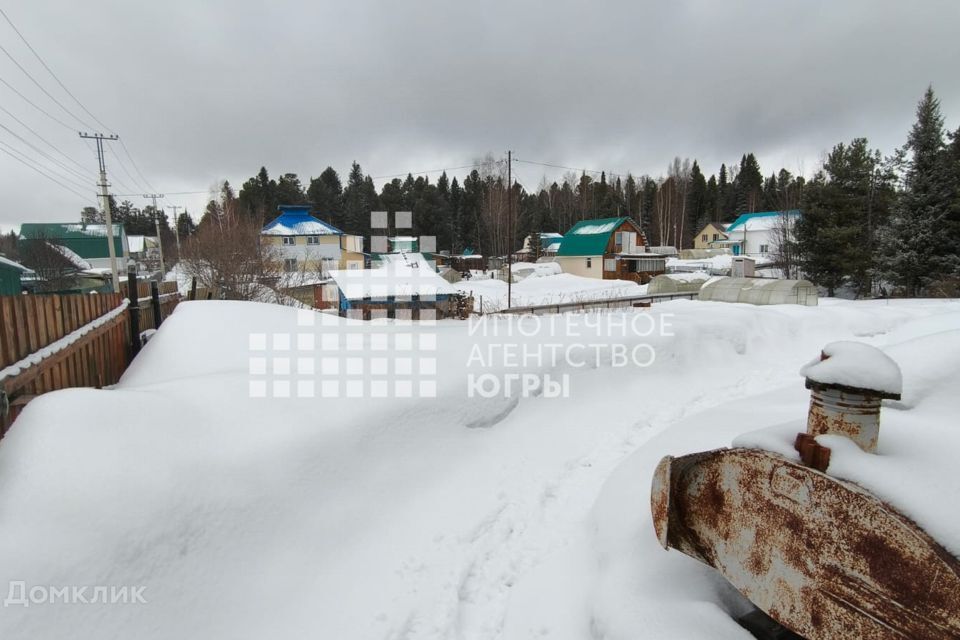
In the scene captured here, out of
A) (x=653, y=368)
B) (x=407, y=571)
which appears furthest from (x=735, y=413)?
(x=407, y=571)

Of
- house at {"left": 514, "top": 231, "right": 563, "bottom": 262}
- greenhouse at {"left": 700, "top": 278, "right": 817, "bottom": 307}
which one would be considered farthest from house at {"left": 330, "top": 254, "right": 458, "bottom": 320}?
house at {"left": 514, "top": 231, "right": 563, "bottom": 262}

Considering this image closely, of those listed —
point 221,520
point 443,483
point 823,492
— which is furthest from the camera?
point 443,483

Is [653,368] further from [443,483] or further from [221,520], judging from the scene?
[221,520]

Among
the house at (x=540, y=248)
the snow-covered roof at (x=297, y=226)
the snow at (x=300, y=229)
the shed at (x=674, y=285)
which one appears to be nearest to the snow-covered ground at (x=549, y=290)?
the shed at (x=674, y=285)

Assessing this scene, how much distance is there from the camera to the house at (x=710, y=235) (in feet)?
204

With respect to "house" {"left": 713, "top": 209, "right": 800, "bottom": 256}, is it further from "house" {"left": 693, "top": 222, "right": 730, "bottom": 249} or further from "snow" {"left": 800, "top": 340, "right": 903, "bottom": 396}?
"snow" {"left": 800, "top": 340, "right": 903, "bottom": 396}

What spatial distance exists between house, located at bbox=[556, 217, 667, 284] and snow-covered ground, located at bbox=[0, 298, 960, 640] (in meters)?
32.5

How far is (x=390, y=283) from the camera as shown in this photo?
16.1 metres

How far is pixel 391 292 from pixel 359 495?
12.0 metres

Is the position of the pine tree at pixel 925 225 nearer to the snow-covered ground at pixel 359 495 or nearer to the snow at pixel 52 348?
the snow-covered ground at pixel 359 495

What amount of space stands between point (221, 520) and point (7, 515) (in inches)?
45.7

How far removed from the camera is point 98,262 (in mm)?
42625

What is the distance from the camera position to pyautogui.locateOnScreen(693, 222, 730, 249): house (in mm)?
62062

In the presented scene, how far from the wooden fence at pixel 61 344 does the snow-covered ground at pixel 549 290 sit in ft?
60.3
